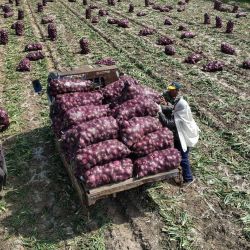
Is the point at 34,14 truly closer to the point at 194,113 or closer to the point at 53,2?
the point at 53,2

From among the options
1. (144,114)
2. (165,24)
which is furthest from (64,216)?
(165,24)

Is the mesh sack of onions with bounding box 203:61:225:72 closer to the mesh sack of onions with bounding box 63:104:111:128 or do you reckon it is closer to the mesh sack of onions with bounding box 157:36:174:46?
the mesh sack of onions with bounding box 157:36:174:46

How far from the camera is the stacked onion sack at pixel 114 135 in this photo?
26.5ft

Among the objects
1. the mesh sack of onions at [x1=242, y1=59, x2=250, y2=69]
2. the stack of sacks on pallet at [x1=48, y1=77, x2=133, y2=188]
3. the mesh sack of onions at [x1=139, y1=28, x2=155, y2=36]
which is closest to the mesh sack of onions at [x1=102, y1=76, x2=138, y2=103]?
the stack of sacks on pallet at [x1=48, y1=77, x2=133, y2=188]

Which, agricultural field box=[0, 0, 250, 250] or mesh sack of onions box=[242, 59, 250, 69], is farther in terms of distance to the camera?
mesh sack of onions box=[242, 59, 250, 69]

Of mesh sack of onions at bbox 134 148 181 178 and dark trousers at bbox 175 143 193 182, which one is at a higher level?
mesh sack of onions at bbox 134 148 181 178

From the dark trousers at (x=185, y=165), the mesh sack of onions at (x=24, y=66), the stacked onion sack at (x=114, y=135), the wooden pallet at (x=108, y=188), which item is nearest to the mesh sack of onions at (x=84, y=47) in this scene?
the mesh sack of onions at (x=24, y=66)

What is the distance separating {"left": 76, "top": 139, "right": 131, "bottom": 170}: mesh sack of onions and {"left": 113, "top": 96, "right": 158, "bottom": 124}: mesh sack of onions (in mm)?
913

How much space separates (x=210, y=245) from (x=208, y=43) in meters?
15.1

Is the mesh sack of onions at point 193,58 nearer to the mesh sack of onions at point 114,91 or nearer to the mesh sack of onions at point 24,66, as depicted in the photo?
the mesh sack of onions at point 24,66

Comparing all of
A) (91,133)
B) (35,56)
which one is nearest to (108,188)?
(91,133)

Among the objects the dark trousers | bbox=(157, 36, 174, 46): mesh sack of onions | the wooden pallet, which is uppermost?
the wooden pallet

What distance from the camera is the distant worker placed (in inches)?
358

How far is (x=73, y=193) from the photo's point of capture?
30.8 ft
